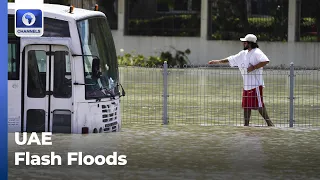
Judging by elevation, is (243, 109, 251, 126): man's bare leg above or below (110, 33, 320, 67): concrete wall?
below

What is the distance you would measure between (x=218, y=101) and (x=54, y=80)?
5.59 meters

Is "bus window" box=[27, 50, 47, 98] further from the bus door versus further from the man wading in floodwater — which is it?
the man wading in floodwater

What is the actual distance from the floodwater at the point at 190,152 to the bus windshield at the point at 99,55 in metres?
0.77

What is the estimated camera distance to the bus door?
48.5 ft

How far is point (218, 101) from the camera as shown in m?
19.6

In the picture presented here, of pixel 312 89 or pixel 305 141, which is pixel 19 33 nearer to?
pixel 305 141

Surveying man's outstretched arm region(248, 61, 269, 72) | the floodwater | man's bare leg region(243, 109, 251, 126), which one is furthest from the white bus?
man's bare leg region(243, 109, 251, 126)

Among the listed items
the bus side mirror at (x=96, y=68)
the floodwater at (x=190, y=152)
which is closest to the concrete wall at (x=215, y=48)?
the floodwater at (x=190, y=152)

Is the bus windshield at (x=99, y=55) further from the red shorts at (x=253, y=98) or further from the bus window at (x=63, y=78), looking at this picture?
the red shorts at (x=253, y=98)

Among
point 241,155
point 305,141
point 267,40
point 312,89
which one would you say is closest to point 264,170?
point 241,155

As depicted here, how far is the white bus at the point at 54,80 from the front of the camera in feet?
48.4

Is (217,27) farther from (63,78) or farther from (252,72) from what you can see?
(63,78)

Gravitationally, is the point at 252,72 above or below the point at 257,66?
below

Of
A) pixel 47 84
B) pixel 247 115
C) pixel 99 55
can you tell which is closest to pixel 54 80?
pixel 47 84
